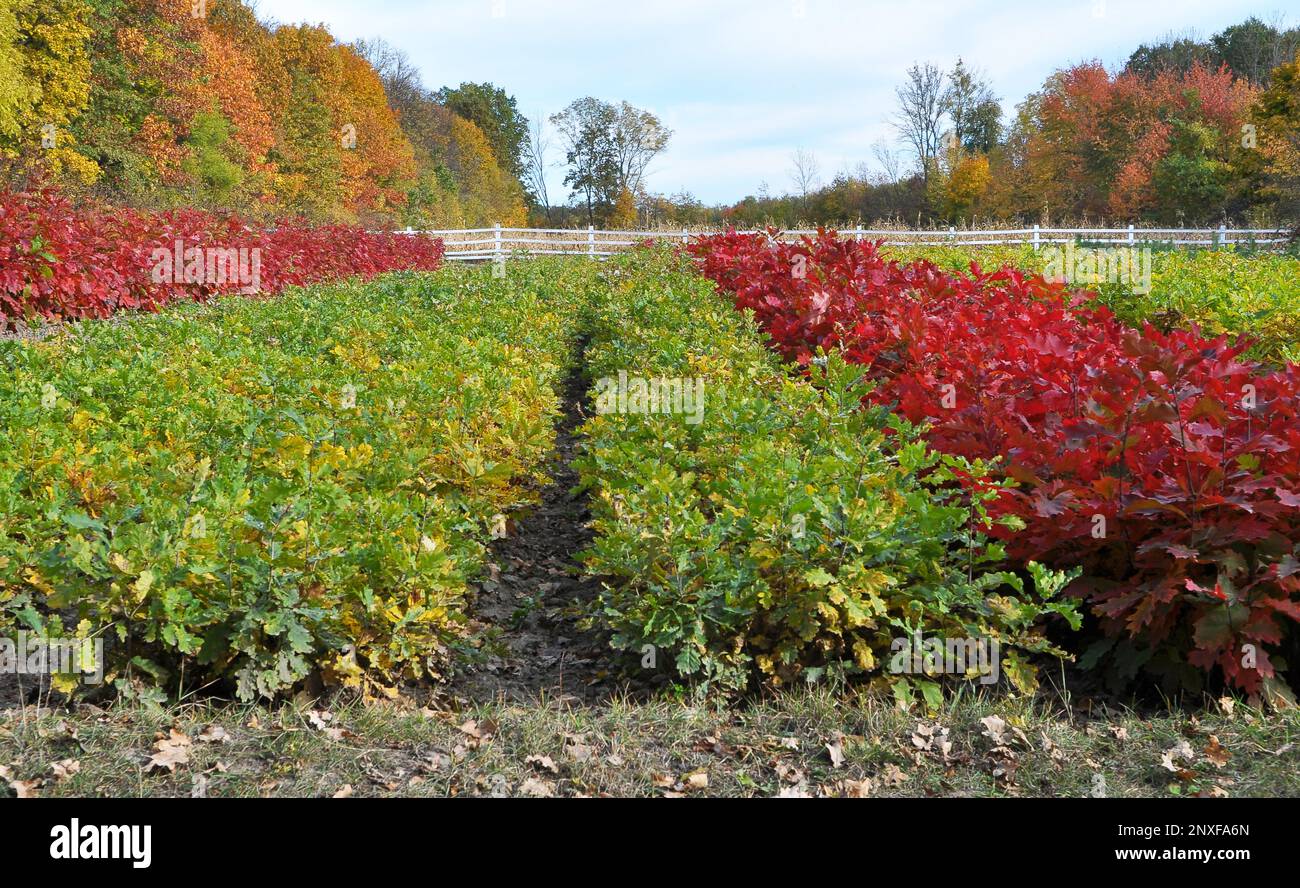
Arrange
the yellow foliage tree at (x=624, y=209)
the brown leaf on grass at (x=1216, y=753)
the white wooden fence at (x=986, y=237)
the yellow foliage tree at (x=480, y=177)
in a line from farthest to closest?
the yellow foliage tree at (x=480, y=177)
the yellow foliage tree at (x=624, y=209)
the white wooden fence at (x=986, y=237)
the brown leaf on grass at (x=1216, y=753)

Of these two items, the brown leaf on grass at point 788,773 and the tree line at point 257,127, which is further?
the tree line at point 257,127

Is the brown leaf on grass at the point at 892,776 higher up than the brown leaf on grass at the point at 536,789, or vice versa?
the brown leaf on grass at the point at 536,789

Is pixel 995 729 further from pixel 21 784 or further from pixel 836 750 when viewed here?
pixel 21 784

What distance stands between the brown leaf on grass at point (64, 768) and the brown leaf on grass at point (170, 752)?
204 mm

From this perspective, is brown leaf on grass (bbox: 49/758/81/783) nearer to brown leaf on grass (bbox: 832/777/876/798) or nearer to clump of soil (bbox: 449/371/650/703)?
clump of soil (bbox: 449/371/650/703)

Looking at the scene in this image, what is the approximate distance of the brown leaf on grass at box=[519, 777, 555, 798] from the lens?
3.04m

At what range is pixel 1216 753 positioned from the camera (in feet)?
10.6

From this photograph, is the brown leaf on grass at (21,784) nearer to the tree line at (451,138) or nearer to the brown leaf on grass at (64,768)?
the brown leaf on grass at (64,768)

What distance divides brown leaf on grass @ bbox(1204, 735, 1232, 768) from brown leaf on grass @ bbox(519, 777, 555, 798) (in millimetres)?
2043

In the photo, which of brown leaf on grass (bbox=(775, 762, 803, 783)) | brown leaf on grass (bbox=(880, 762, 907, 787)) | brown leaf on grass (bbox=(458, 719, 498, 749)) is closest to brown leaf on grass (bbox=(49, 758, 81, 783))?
brown leaf on grass (bbox=(458, 719, 498, 749))

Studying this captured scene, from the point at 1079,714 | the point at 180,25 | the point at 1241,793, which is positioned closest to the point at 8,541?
the point at 1079,714

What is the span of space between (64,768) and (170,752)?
29 cm

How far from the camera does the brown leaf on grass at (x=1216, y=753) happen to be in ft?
10.5

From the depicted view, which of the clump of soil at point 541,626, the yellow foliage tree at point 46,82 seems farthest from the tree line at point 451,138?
the clump of soil at point 541,626
